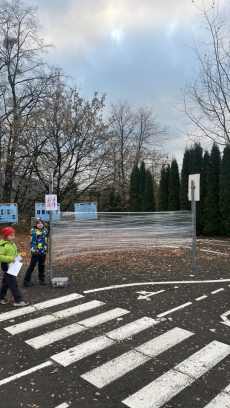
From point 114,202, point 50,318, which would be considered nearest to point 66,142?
point 114,202

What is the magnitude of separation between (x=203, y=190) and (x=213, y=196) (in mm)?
720

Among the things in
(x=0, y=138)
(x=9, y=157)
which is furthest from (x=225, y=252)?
(x=0, y=138)

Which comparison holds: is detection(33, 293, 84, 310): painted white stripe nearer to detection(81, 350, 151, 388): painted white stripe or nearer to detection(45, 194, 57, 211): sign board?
detection(45, 194, 57, 211): sign board

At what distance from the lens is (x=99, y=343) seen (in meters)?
3.82

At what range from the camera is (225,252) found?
10.1 meters

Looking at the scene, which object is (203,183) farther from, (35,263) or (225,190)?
(35,263)

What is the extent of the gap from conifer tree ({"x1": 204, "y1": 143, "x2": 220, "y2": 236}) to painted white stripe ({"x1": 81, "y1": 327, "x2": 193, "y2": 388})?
37.1 feet

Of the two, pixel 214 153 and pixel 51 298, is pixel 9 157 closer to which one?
pixel 214 153

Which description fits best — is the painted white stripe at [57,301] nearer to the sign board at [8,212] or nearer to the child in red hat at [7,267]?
the child in red hat at [7,267]

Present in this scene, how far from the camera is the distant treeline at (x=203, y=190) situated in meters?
14.3

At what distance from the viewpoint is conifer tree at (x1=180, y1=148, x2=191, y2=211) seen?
1585 centimetres

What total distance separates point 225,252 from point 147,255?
288 centimetres

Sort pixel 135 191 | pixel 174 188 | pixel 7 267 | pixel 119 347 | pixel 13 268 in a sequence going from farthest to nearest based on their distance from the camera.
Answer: pixel 135 191
pixel 174 188
pixel 7 267
pixel 13 268
pixel 119 347

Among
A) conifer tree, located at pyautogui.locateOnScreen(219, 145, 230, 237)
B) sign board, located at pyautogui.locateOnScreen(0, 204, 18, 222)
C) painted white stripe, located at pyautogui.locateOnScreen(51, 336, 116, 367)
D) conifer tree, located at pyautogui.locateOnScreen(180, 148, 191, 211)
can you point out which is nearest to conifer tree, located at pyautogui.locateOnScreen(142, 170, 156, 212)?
conifer tree, located at pyautogui.locateOnScreen(180, 148, 191, 211)
